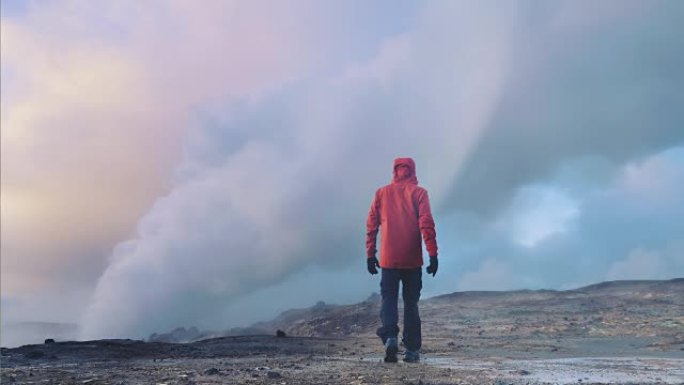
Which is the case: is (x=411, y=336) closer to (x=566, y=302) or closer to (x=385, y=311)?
(x=385, y=311)

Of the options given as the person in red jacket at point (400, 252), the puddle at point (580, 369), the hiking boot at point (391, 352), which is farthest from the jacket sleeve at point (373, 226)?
the puddle at point (580, 369)

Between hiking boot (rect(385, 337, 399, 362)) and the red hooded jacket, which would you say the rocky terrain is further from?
the red hooded jacket

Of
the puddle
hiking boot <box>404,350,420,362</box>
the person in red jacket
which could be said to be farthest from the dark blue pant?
the puddle

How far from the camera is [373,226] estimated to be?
10117mm

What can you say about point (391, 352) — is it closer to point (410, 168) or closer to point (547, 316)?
point (410, 168)

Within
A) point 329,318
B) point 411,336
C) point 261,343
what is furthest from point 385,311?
point 329,318

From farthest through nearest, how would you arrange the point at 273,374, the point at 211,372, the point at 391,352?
1. the point at 391,352
2. the point at 211,372
3. the point at 273,374

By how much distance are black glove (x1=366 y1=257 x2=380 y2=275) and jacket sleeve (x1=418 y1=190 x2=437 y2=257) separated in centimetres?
87

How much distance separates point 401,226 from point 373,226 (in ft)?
1.63

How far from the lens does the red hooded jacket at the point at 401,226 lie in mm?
9789

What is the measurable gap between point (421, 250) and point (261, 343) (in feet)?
19.3

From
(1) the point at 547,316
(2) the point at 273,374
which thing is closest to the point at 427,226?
(2) the point at 273,374

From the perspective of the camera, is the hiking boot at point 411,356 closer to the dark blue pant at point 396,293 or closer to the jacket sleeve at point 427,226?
the dark blue pant at point 396,293

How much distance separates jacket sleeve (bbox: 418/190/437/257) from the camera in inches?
370
